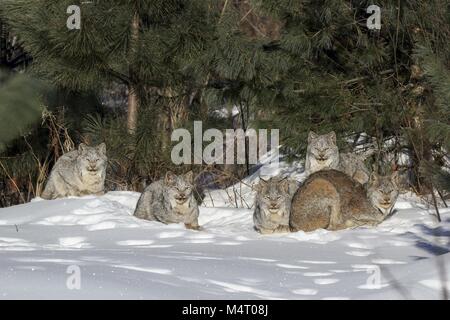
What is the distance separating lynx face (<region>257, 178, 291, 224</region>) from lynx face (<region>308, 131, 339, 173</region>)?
0.98 m

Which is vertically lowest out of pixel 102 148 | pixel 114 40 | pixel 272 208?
pixel 272 208

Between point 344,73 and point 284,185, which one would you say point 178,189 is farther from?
point 344,73

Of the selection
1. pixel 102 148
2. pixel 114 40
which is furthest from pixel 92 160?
pixel 114 40

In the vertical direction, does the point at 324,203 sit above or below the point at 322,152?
below

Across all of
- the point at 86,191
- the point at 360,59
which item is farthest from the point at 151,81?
the point at 360,59

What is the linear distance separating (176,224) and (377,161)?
119 inches

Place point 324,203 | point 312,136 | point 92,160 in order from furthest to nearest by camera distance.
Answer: point 92,160, point 312,136, point 324,203

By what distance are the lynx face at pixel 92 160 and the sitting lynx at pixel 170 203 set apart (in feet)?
4.70

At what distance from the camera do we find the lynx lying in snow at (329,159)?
425 inches

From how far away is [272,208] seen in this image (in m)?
9.55

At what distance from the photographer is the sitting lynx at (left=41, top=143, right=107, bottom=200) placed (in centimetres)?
1165

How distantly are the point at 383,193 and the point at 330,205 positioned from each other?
0.71m
